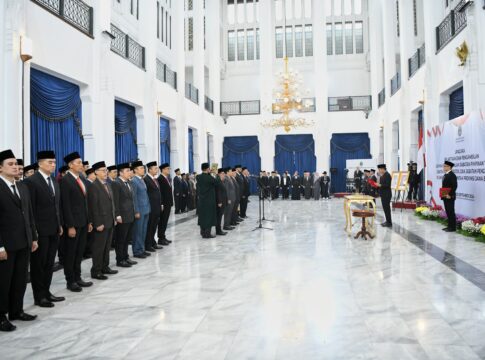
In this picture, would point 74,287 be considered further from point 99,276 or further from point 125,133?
point 125,133

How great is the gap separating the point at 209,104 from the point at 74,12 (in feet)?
36.1

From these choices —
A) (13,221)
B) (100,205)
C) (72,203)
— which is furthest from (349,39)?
(13,221)

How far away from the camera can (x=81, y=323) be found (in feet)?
10.1

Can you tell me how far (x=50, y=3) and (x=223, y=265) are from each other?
5.58 meters

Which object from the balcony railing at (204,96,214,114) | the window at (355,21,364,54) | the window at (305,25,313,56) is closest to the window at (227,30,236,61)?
the window at (305,25,313,56)

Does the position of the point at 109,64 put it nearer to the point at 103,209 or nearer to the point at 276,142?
the point at 103,209

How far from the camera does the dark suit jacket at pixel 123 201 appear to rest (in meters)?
4.80

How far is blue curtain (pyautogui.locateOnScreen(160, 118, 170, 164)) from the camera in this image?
1292cm

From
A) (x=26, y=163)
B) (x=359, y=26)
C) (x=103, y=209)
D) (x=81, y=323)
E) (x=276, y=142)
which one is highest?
(x=359, y=26)

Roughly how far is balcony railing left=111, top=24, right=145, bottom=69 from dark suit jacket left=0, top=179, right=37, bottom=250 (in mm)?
7206

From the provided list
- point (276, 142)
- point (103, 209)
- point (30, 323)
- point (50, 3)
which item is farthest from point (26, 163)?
point (276, 142)

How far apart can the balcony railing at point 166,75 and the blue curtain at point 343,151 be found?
8.70m

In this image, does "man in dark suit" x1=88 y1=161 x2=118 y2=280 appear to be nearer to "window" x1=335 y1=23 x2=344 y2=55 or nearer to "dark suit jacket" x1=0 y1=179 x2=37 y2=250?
"dark suit jacket" x1=0 y1=179 x2=37 y2=250

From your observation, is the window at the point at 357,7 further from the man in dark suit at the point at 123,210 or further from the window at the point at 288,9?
the man in dark suit at the point at 123,210
